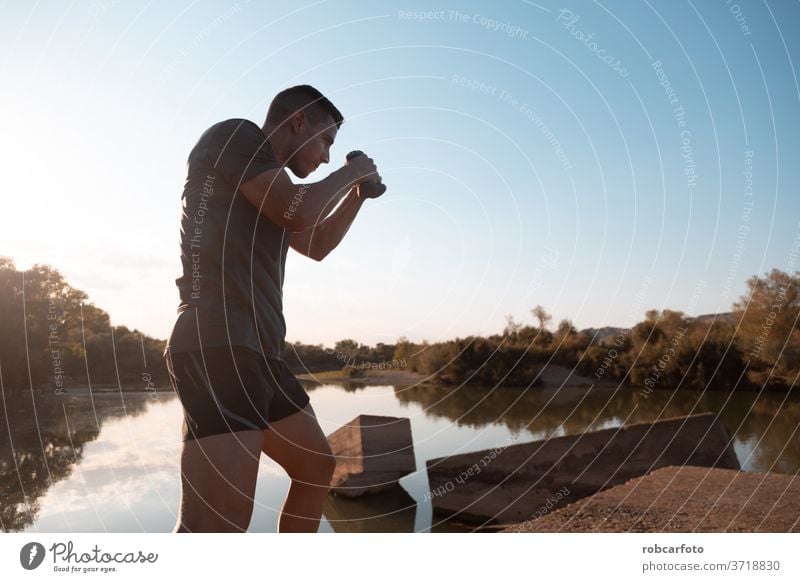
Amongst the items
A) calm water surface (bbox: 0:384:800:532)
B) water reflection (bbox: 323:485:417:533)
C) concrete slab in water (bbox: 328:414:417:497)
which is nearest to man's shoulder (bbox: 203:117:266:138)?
calm water surface (bbox: 0:384:800:532)

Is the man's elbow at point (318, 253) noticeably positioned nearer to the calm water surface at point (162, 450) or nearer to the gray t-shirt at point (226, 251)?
the gray t-shirt at point (226, 251)

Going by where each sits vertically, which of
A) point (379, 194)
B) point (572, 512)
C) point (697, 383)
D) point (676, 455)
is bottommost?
point (697, 383)

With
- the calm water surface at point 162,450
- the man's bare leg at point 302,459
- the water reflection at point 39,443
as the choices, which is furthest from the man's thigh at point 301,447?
the water reflection at point 39,443

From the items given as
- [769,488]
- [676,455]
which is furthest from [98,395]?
[769,488]

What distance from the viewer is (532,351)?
2545 cm

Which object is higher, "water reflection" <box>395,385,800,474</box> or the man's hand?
the man's hand

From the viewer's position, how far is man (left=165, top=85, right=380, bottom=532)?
1.81 m

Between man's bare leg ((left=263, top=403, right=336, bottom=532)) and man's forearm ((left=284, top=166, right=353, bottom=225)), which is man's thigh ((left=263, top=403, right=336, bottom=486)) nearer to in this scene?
man's bare leg ((left=263, top=403, right=336, bottom=532))

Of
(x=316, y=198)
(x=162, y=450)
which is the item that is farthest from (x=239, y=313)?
(x=162, y=450)

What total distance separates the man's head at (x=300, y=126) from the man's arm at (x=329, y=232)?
0.31 m

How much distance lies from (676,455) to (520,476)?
87.7 inches

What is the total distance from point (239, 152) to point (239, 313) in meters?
0.55

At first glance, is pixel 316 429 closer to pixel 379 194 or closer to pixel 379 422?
pixel 379 194

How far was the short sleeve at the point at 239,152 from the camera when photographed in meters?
1.95
